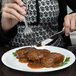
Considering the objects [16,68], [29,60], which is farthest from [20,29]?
[16,68]

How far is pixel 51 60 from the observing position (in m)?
1.01

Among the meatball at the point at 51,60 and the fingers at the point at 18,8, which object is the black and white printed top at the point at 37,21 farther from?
the meatball at the point at 51,60

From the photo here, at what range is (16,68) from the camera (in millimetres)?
947


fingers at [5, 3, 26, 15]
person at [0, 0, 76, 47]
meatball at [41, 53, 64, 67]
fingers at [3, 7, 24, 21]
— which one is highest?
fingers at [5, 3, 26, 15]

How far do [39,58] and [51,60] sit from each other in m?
0.08

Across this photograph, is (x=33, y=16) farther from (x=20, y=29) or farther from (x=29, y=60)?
(x=29, y=60)

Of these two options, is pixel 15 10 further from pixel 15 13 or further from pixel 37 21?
pixel 37 21

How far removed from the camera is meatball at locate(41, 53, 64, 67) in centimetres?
99

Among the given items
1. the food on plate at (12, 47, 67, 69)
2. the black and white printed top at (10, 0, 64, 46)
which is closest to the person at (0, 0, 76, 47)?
the black and white printed top at (10, 0, 64, 46)

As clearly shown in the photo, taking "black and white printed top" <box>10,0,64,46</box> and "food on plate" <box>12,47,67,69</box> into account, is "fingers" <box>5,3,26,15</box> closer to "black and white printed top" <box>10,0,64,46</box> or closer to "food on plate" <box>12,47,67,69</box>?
"food on plate" <box>12,47,67,69</box>

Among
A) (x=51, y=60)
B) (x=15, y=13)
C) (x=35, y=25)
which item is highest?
(x=15, y=13)

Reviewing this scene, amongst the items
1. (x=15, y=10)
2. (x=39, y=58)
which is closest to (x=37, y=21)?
(x=15, y=10)

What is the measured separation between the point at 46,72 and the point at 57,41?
2.51 feet

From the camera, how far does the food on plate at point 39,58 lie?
1.00 meters
